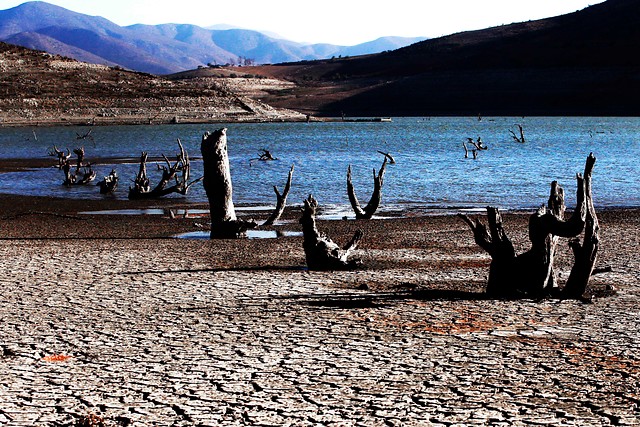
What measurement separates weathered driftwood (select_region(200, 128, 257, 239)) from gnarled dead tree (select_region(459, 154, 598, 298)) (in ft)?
A: 25.9

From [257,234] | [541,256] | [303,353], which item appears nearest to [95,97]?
[257,234]

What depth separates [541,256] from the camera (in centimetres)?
1177

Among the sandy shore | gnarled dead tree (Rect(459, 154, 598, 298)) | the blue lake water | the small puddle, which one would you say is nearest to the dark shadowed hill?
the blue lake water

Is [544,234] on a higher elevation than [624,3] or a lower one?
lower

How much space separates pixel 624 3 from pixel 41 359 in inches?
6162

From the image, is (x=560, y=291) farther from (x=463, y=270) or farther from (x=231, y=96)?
(x=231, y=96)

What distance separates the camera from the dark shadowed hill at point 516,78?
124 meters

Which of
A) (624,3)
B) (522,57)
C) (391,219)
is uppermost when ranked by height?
(624,3)

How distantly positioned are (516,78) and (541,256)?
124m

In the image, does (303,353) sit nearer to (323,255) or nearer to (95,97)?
(323,255)

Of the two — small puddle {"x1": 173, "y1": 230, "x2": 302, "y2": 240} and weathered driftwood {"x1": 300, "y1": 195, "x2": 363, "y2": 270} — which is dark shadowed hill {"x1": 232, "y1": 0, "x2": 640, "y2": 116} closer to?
small puddle {"x1": 173, "y1": 230, "x2": 302, "y2": 240}

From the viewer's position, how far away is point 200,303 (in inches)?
449

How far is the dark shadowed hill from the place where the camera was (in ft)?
406

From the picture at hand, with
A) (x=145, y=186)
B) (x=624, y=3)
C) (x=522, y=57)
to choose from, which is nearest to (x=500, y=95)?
(x=522, y=57)
